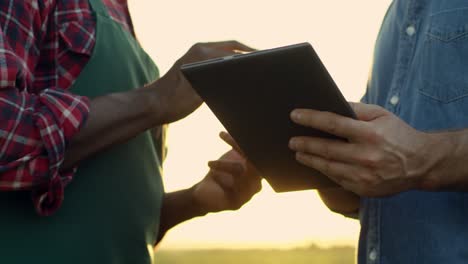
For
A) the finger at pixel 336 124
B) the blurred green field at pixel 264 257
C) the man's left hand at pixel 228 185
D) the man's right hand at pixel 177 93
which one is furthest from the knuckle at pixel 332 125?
the blurred green field at pixel 264 257

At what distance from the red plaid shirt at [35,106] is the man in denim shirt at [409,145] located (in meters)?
0.61

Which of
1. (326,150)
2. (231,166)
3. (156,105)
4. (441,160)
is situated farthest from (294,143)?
(231,166)

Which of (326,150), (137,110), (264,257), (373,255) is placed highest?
(326,150)

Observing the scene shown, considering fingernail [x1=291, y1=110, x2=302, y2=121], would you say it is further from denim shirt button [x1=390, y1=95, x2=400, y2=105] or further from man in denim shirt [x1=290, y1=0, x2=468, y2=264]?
denim shirt button [x1=390, y1=95, x2=400, y2=105]

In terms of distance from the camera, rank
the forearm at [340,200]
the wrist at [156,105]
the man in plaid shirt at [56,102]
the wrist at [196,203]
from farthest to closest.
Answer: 1. the wrist at [196,203]
2. the forearm at [340,200]
3. the wrist at [156,105]
4. the man in plaid shirt at [56,102]

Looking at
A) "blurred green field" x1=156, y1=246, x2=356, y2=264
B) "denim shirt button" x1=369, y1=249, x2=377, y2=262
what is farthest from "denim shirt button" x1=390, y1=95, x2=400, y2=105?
"blurred green field" x1=156, y1=246, x2=356, y2=264

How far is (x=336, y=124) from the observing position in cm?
192

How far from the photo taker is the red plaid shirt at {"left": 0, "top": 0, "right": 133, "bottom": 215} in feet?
6.72

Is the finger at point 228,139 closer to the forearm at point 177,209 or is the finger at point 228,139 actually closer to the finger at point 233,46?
the finger at point 233,46

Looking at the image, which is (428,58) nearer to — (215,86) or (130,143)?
(215,86)

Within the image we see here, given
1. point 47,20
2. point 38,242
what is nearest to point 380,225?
point 38,242

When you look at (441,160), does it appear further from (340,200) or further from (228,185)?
(228,185)

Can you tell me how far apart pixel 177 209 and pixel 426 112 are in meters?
1.08

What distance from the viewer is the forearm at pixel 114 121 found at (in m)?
→ 2.21
